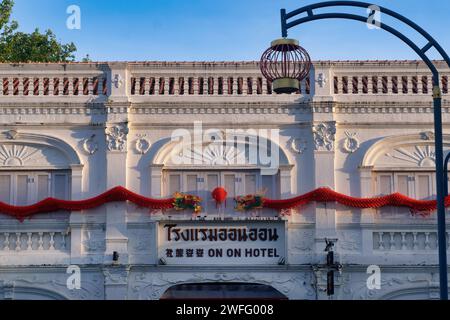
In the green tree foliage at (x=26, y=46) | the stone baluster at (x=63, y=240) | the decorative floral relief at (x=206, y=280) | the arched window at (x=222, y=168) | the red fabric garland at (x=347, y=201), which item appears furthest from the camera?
the green tree foliage at (x=26, y=46)

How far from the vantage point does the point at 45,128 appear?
76.5 feet

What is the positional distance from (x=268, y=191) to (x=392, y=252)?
139 inches

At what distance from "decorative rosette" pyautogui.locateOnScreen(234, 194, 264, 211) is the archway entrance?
197 cm

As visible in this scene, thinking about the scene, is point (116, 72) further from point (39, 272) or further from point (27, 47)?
point (27, 47)

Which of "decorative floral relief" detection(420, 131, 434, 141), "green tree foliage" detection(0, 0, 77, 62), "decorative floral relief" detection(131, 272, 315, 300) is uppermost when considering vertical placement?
"green tree foliage" detection(0, 0, 77, 62)

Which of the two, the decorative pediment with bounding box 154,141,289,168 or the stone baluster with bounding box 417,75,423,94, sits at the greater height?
the stone baluster with bounding box 417,75,423,94

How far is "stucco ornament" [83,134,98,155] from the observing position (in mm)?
23203

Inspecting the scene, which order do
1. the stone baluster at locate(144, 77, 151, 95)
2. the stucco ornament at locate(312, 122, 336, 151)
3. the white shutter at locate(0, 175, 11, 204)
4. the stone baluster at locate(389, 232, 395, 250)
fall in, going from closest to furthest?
1. the stone baluster at locate(389, 232, 395, 250)
2. the stucco ornament at locate(312, 122, 336, 151)
3. the white shutter at locate(0, 175, 11, 204)
4. the stone baluster at locate(144, 77, 151, 95)

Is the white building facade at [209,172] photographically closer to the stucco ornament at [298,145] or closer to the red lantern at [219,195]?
the stucco ornament at [298,145]

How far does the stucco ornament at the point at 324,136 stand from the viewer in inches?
904

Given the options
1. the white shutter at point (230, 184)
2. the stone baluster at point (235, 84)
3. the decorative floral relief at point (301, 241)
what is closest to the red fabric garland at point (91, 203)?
the white shutter at point (230, 184)

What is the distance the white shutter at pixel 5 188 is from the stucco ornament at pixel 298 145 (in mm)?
7466

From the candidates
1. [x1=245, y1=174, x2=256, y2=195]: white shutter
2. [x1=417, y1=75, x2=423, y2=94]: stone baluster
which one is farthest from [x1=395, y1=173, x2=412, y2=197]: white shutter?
[x1=245, y1=174, x2=256, y2=195]: white shutter

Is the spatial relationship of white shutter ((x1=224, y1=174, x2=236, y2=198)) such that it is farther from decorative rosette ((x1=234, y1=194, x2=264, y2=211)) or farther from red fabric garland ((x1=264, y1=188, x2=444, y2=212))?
red fabric garland ((x1=264, y1=188, x2=444, y2=212))
